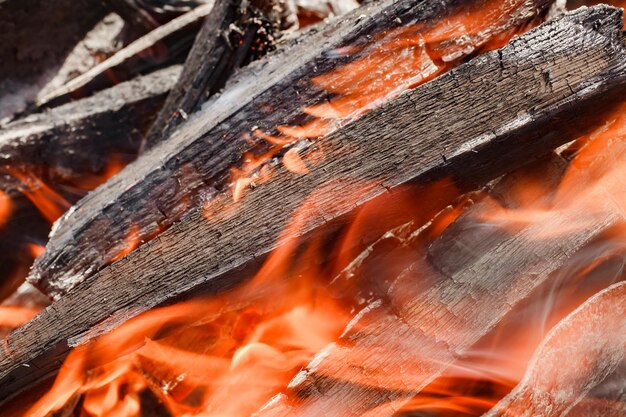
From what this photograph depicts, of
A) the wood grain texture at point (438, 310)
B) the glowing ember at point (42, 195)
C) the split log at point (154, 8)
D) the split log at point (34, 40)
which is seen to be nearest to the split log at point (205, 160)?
the wood grain texture at point (438, 310)

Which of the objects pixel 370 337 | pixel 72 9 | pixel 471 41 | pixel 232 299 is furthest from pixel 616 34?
pixel 72 9

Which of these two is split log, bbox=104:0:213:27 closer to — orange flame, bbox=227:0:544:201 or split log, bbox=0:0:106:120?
split log, bbox=0:0:106:120

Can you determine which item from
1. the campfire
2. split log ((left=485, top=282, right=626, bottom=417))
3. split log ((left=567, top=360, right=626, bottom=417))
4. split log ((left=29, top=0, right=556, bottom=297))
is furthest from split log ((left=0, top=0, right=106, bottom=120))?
split log ((left=567, top=360, right=626, bottom=417))

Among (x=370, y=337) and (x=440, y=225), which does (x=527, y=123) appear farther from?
(x=370, y=337)

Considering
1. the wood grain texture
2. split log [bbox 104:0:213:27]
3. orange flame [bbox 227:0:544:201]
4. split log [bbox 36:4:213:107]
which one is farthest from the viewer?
split log [bbox 104:0:213:27]

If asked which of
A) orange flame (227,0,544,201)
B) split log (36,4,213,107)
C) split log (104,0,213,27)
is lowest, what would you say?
orange flame (227,0,544,201)

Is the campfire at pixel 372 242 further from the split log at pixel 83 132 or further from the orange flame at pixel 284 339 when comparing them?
the split log at pixel 83 132
